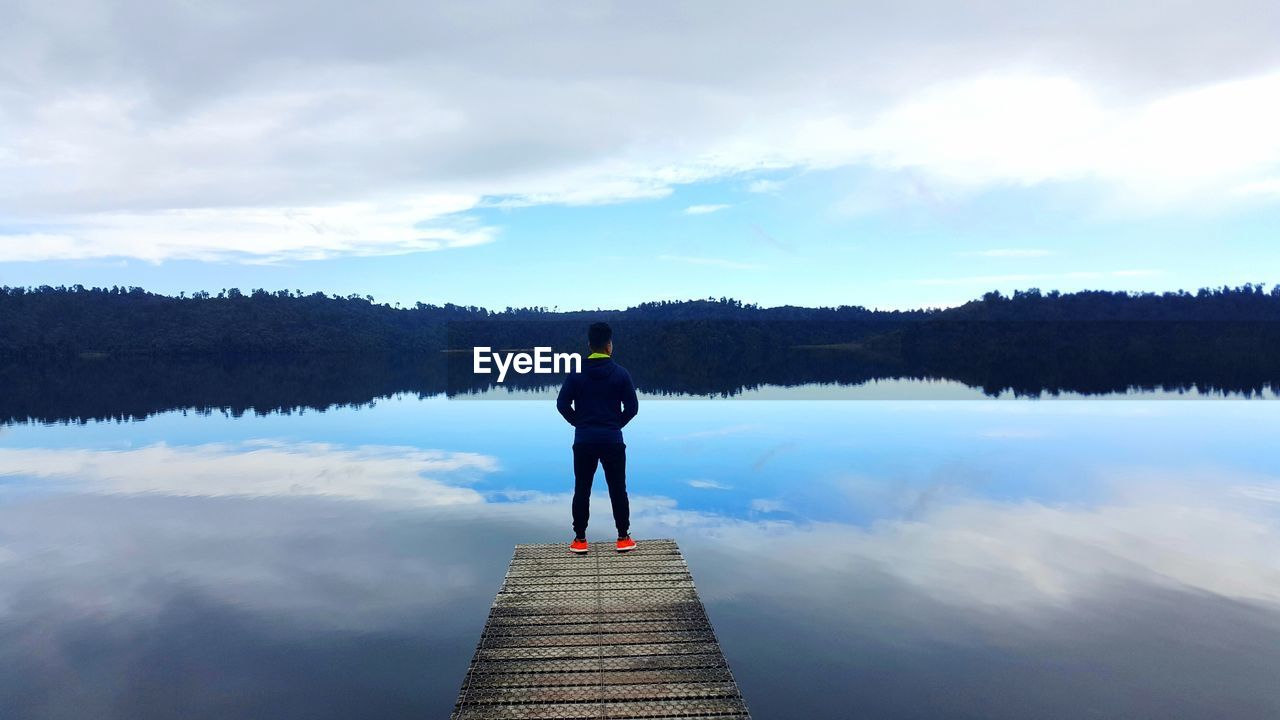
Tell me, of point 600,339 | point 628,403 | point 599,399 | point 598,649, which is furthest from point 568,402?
point 598,649

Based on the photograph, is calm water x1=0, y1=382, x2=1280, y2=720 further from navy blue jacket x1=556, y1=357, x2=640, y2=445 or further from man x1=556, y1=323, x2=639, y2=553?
navy blue jacket x1=556, y1=357, x2=640, y2=445

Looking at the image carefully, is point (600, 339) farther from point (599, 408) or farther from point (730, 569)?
point (730, 569)

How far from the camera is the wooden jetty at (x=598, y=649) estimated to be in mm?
7484

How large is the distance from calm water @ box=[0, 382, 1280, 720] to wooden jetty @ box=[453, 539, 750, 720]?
1.87m

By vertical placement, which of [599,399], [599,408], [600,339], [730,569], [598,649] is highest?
[600,339]

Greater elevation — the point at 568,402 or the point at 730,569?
the point at 568,402

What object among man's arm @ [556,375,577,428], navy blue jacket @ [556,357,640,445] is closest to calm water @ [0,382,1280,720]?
navy blue jacket @ [556,357,640,445]

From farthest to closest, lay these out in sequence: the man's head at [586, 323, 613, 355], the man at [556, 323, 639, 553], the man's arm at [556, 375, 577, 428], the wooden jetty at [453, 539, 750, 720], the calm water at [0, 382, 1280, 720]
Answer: the man's arm at [556, 375, 577, 428], the man at [556, 323, 639, 553], the man's head at [586, 323, 613, 355], the calm water at [0, 382, 1280, 720], the wooden jetty at [453, 539, 750, 720]

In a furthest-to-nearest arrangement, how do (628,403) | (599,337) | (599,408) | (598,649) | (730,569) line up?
(730,569)
(628,403)
(599,408)
(599,337)
(598,649)

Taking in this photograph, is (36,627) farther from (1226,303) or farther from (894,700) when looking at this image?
(1226,303)

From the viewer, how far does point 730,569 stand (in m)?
16.0

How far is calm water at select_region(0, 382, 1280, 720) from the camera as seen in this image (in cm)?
1072

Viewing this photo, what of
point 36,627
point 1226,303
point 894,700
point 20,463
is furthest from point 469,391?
point 1226,303

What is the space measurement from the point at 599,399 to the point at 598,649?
3702 mm
